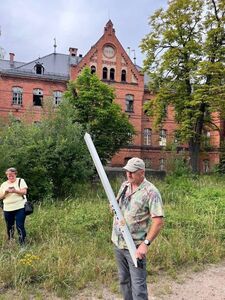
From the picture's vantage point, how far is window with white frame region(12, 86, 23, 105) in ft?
133

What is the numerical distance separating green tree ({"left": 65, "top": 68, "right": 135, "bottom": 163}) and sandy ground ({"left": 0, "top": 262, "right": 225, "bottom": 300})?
23.5 meters

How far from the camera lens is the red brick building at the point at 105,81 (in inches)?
1590

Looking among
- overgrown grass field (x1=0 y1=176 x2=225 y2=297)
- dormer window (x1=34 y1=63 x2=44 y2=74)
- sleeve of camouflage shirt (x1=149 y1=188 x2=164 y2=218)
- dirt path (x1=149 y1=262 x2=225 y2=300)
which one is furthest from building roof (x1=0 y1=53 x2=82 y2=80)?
sleeve of camouflage shirt (x1=149 y1=188 x2=164 y2=218)

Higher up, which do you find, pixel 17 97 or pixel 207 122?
pixel 17 97

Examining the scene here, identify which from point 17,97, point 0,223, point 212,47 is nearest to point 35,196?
point 0,223

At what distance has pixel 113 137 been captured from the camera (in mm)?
32156

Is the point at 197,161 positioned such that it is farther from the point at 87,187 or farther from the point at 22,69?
the point at 22,69

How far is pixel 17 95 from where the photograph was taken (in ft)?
133

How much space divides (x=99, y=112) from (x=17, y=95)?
1404 centimetres

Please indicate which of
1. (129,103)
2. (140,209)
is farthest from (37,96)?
(140,209)

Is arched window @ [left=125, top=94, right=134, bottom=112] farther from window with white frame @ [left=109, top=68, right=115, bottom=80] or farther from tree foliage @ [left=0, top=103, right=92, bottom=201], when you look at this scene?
tree foliage @ [left=0, top=103, right=92, bottom=201]

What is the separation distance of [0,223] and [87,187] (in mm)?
10384

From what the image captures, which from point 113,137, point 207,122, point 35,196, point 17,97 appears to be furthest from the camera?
point 17,97

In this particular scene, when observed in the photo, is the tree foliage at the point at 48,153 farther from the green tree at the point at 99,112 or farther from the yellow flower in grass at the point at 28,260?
the green tree at the point at 99,112
